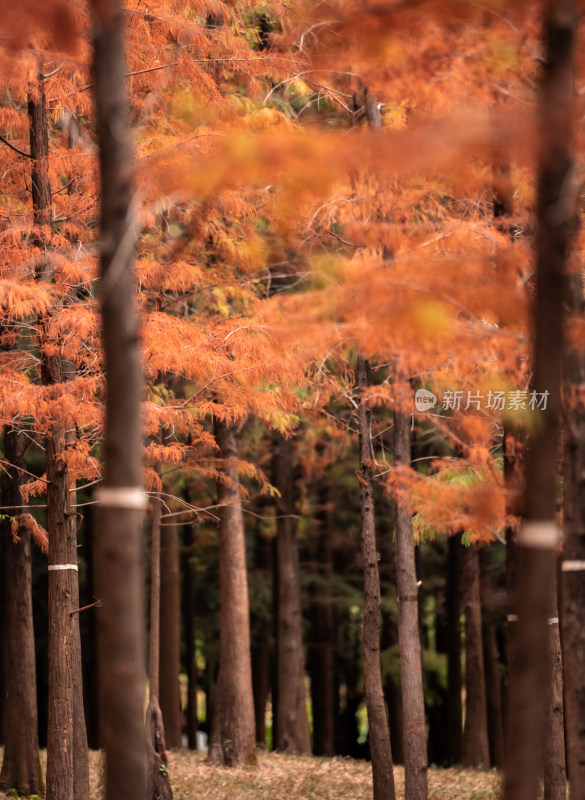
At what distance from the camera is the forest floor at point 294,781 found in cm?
1330

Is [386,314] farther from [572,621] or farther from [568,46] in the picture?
[572,621]

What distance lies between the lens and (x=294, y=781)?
1431 centimetres

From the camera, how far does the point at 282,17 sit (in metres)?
9.85

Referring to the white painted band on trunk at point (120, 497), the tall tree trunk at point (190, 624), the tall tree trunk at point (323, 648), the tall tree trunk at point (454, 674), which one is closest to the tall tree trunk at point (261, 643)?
the tall tree trunk at point (323, 648)

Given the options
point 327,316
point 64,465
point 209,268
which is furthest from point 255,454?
point 327,316

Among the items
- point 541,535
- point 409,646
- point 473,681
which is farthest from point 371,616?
→ point 473,681

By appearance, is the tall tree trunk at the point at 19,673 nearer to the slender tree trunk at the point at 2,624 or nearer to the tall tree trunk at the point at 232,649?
the tall tree trunk at the point at 232,649

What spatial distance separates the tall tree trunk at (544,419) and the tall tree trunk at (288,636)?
1374 centimetres

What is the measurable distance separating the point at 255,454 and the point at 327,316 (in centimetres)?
1367

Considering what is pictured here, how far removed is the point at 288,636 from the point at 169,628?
2626 mm

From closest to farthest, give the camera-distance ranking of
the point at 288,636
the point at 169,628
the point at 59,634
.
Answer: the point at 59,634 → the point at 169,628 → the point at 288,636

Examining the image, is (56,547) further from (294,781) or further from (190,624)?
(190,624)

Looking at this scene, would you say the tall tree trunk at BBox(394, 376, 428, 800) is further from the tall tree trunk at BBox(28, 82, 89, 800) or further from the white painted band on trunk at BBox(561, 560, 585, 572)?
the white painted band on trunk at BBox(561, 560, 585, 572)

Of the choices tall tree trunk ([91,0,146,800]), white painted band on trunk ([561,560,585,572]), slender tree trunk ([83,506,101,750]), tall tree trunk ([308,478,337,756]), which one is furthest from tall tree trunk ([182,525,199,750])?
tall tree trunk ([91,0,146,800])
